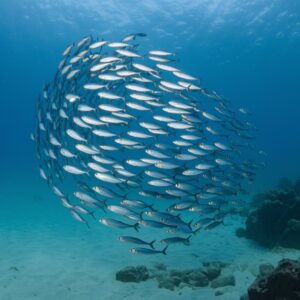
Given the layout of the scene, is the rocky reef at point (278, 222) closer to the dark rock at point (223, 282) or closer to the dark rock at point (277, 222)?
the dark rock at point (277, 222)

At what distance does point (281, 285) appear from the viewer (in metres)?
4.17

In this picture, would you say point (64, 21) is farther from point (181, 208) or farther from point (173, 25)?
point (181, 208)

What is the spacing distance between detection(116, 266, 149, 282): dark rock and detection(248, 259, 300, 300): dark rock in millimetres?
4586

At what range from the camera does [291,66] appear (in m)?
52.6

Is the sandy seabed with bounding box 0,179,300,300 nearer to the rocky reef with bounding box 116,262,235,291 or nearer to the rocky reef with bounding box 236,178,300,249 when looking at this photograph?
the rocky reef with bounding box 116,262,235,291

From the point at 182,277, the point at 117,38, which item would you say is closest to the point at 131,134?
the point at 182,277

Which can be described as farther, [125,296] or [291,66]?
[291,66]

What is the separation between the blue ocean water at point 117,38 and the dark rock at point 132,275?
1.90ft

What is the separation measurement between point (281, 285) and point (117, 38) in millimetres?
39603

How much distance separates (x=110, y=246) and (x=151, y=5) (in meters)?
28.6

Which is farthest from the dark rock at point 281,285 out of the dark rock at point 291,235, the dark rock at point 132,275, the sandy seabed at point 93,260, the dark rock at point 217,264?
the dark rock at point 291,235

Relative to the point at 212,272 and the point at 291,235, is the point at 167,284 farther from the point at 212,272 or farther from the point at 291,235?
the point at 291,235

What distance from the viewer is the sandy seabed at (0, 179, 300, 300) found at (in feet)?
25.8

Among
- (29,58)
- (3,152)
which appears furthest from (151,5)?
(3,152)
